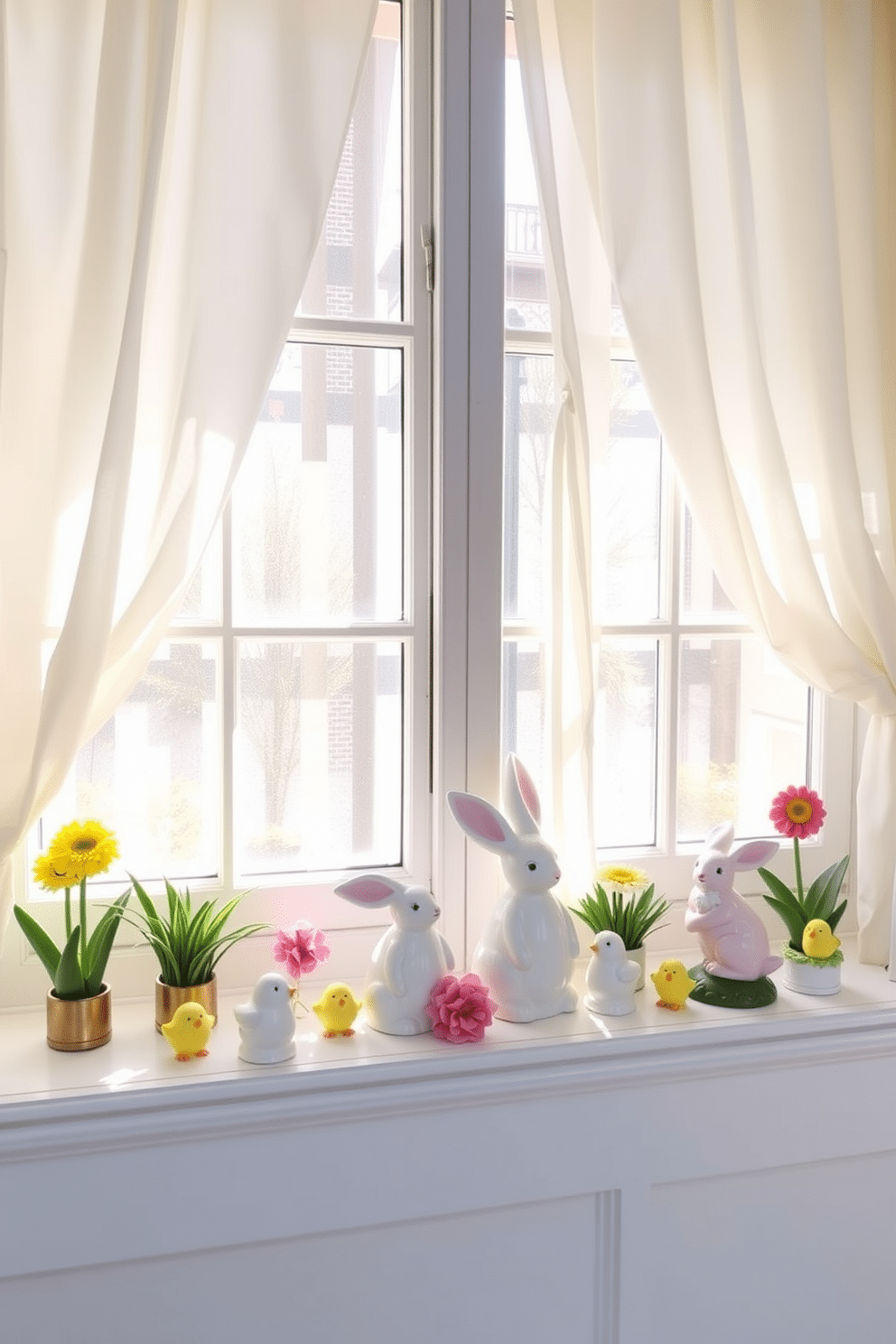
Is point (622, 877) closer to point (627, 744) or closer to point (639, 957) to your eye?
point (639, 957)

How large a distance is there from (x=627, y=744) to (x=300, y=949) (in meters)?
0.62

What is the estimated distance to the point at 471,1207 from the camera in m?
1.32

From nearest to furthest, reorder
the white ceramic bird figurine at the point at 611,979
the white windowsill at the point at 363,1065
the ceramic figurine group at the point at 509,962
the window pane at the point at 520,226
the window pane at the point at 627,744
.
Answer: the white windowsill at the point at 363,1065 < the ceramic figurine group at the point at 509,962 < the white ceramic bird figurine at the point at 611,979 < the window pane at the point at 520,226 < the window pane at the point at 627,744

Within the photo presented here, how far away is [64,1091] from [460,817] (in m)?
0.57

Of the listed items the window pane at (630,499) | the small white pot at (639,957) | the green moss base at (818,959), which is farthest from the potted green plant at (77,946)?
the green moss base at (818,959)

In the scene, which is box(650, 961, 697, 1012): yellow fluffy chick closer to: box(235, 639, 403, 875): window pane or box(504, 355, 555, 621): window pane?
box(235, 639, 403, 875): window pane

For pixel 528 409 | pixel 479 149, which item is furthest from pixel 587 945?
pixel 479 149

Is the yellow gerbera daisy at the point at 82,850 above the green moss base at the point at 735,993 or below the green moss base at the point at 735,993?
above

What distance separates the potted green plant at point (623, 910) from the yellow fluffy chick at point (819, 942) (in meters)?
0.21

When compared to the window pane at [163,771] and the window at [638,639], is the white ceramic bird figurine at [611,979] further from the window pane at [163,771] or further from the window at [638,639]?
the window pane at [163,771]

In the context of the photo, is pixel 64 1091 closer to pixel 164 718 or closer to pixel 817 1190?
pixel 164 718

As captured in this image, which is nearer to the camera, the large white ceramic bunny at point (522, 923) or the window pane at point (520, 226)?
the large white ceramic bunny at point (522, 923)

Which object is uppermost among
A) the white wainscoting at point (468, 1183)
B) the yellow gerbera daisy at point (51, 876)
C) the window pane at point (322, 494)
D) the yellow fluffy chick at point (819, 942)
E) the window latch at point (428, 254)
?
the window latch at point (428, 254)

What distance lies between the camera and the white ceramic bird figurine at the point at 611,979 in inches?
56.7
